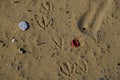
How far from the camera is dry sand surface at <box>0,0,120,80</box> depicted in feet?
13.5

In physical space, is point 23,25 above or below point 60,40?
above

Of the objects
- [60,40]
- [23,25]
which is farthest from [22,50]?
[60,40]

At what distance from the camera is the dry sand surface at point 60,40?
162 inches

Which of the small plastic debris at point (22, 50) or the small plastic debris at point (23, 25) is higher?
the small plastic debris at point (23, 25)

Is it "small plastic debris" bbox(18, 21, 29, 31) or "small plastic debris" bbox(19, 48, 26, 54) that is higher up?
"small plastic debris" bbox(18, 21, 29, 31)

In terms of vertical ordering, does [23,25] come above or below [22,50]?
above

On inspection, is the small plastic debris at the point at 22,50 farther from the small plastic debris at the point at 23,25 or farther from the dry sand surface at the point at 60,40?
the small plastic debris at the point at 23,25

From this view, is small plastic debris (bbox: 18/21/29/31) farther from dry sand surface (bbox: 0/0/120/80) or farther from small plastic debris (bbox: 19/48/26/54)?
small plastic debris (bbox: 19/48/26/54)

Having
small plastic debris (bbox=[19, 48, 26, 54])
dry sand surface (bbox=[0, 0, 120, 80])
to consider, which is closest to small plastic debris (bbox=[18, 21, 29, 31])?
dry sand surface (bbox=[0, 0, 120, 80])

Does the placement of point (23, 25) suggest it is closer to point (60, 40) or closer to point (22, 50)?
point (22, 50)

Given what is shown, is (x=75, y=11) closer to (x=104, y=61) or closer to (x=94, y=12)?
(x=94, y=12)

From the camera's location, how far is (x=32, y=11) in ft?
13.9

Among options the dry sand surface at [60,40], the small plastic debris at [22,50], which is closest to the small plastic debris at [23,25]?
the dry sand surface at [60,40]

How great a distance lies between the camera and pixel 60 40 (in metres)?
4.18
